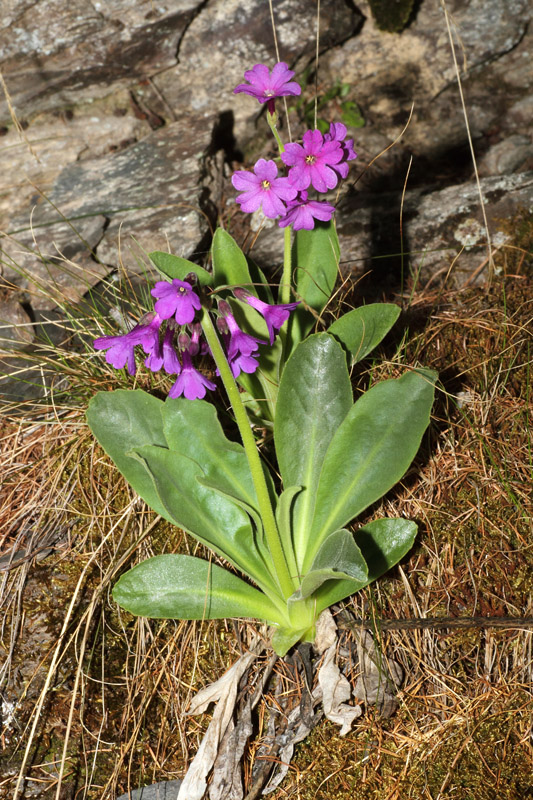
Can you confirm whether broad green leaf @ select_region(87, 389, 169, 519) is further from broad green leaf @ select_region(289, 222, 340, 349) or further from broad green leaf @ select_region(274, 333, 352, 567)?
broad green leaf @ select_region(289, 222, 340, 349)

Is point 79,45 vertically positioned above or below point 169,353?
above

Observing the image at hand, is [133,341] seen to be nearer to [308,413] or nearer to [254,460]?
[254,460]

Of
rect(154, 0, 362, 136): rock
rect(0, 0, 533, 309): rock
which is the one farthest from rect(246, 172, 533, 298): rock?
rect(154, 0, 362, 136): rock

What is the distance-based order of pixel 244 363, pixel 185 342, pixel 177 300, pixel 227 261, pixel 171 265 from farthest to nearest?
pixel 227 261 → pixel 171 265 → pixel 244 363 → pixel 185 342 → pixel 177 300

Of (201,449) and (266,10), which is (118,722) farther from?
(266,10)

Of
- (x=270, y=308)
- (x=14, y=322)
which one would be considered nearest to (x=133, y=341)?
(x=270, y=308)

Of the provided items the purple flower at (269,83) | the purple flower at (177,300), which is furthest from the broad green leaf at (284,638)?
the purple flower at (269,83)
